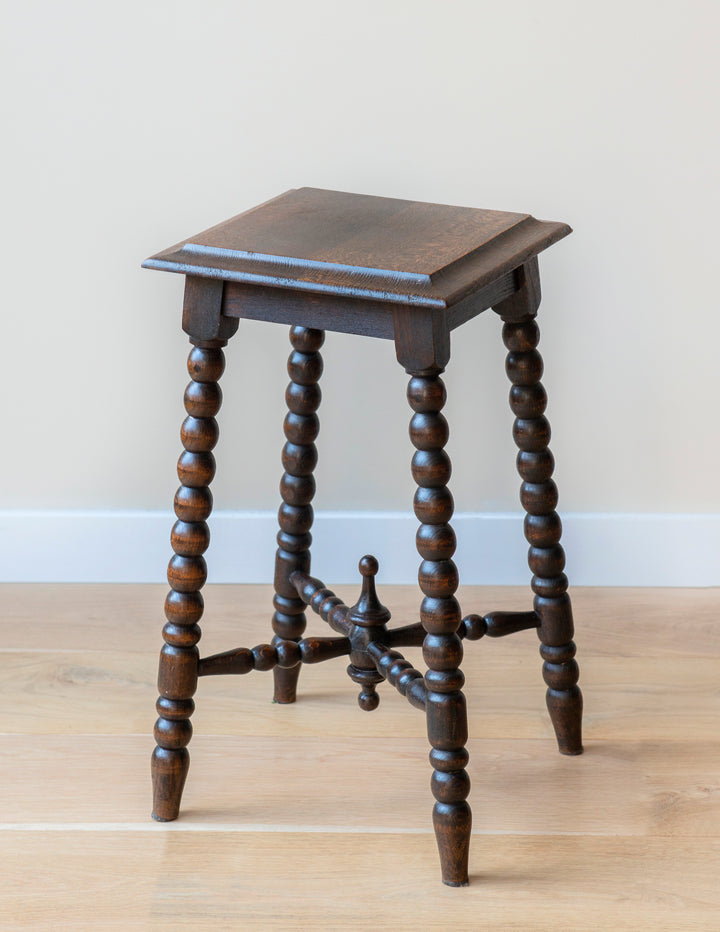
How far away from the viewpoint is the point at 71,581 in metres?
1.84

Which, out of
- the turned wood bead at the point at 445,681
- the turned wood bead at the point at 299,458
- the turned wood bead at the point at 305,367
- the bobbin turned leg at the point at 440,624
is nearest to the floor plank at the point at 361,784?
the bobbin turned leg at the point at 440,624

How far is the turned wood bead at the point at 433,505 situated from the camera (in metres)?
1.09

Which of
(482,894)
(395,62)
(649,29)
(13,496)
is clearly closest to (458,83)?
(395,62)

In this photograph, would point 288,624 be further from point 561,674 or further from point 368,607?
point 561,674

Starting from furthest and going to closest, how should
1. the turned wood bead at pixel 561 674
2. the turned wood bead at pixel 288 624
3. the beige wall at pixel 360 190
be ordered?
the beige wall at pixel 360 190 < the turned wood bead at pixel 288 624 < the turned wood bead at pixel 561 674

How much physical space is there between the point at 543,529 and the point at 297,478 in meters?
0.33

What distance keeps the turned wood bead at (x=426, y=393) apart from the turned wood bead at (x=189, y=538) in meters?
0.29

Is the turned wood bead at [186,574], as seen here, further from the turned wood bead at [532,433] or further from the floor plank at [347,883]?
the turned wood bead at [532,433]

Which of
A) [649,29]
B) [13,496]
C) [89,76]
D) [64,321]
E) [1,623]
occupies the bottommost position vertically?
[1,623]

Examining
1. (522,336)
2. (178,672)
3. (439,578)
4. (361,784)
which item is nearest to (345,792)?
(361,784)

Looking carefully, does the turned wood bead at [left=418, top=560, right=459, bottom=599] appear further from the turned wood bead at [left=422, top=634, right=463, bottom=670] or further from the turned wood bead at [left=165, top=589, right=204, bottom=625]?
the turned wood bead at [left=165, top=589, right=204, bottom=625]

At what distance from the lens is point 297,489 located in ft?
4.72

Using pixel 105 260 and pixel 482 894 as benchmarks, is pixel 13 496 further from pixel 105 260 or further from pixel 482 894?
pixel 482 894

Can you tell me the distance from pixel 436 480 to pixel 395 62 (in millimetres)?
794
